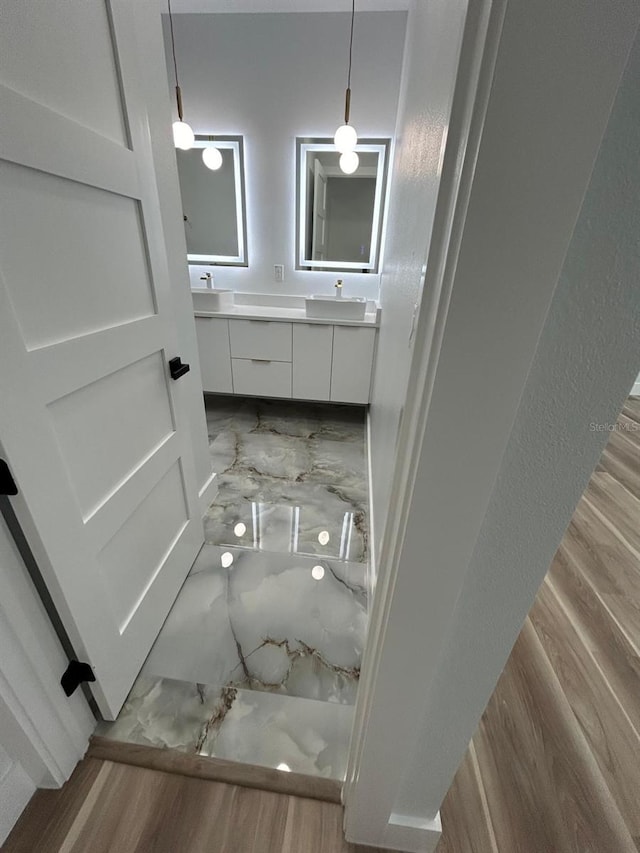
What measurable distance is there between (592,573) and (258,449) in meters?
1.90

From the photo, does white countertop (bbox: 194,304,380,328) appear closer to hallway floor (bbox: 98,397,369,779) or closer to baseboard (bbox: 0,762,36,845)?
hallway floor (bbox: 98,397,369,779)

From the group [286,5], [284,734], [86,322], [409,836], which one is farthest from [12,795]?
[286,5]

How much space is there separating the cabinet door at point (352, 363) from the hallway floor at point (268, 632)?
0.64 m

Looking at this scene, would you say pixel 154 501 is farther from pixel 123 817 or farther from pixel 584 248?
pixel 584 248

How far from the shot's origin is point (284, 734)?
995mm

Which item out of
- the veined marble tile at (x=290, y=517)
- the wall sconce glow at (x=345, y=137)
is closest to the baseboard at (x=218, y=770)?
the veined marble tile at (x=290, y=517)

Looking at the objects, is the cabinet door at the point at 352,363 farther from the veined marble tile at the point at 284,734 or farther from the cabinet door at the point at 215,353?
the veined marble tile at the point at 284,734

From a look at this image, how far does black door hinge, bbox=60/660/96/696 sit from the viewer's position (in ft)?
2.72

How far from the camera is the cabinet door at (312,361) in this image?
2461mm

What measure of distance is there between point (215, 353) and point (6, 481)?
2.09 metres

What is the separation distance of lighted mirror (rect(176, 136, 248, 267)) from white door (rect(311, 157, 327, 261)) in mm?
537

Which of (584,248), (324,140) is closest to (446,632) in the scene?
(584,248)

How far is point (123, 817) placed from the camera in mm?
832

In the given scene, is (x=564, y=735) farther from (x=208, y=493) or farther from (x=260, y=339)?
(x=260, y=339)
